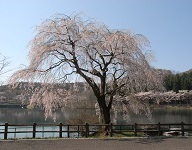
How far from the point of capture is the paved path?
16.4 metres

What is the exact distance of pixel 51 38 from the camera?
23.7 meters

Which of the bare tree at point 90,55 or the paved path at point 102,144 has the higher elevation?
the bare tree at point 90,55

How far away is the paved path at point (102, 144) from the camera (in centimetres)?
1643

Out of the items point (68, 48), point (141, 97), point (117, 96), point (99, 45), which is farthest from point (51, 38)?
point (141, 97)

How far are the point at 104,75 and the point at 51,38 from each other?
5.15 meters

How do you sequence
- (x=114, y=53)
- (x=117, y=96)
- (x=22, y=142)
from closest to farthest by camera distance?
(x=22, y=142)
(x=114, y=53)
(x=117, y=96)

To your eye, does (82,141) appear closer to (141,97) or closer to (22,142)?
(22,142)

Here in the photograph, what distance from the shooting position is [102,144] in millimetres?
17469

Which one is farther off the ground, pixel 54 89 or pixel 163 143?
pixel 54 89

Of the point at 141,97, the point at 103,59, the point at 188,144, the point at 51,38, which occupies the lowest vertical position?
the point at 188,144

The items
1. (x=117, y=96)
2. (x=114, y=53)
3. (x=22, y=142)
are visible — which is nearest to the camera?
(x=22, y=142)

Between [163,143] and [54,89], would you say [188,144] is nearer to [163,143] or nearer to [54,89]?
[163,143]

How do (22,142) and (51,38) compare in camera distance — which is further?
(51,38)

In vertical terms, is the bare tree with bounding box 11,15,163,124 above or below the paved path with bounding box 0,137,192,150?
above
